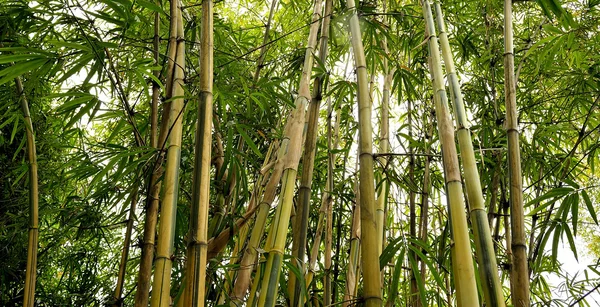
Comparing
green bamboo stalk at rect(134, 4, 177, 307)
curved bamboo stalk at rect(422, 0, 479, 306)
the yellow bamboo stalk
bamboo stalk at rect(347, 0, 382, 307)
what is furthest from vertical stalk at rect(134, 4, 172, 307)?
curved bamboo stalk at rect(422, 0, 479, 306)

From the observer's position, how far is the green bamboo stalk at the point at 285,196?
4.37 ft

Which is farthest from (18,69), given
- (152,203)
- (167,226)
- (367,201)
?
(367,201)

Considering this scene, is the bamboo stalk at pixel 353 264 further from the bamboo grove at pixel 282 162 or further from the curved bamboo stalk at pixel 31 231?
the curved bamboo stalk at pixel 31 231

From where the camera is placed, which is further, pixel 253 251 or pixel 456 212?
pixel 253 251

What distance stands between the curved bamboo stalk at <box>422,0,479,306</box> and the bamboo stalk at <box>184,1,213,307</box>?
22.2 inches

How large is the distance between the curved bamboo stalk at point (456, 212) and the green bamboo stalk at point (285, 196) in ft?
1.31

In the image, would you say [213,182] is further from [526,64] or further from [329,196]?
[526,64]

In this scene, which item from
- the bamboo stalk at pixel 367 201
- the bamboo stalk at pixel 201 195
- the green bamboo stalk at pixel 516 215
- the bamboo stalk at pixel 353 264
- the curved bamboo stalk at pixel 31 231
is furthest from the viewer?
the curved bamboo stalk at pixel 31 231

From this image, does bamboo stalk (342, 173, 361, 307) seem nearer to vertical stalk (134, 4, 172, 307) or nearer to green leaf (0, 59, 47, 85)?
vertical stalk (134, 4, 172, 307)

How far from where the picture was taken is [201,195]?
1.21 metres

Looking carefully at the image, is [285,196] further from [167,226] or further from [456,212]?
[456,212]

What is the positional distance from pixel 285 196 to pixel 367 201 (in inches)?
8.8

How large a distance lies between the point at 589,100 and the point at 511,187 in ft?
4.23

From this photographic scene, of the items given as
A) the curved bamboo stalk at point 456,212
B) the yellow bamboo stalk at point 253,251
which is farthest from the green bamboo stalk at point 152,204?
the curved bamboo stalk at point 456,212
